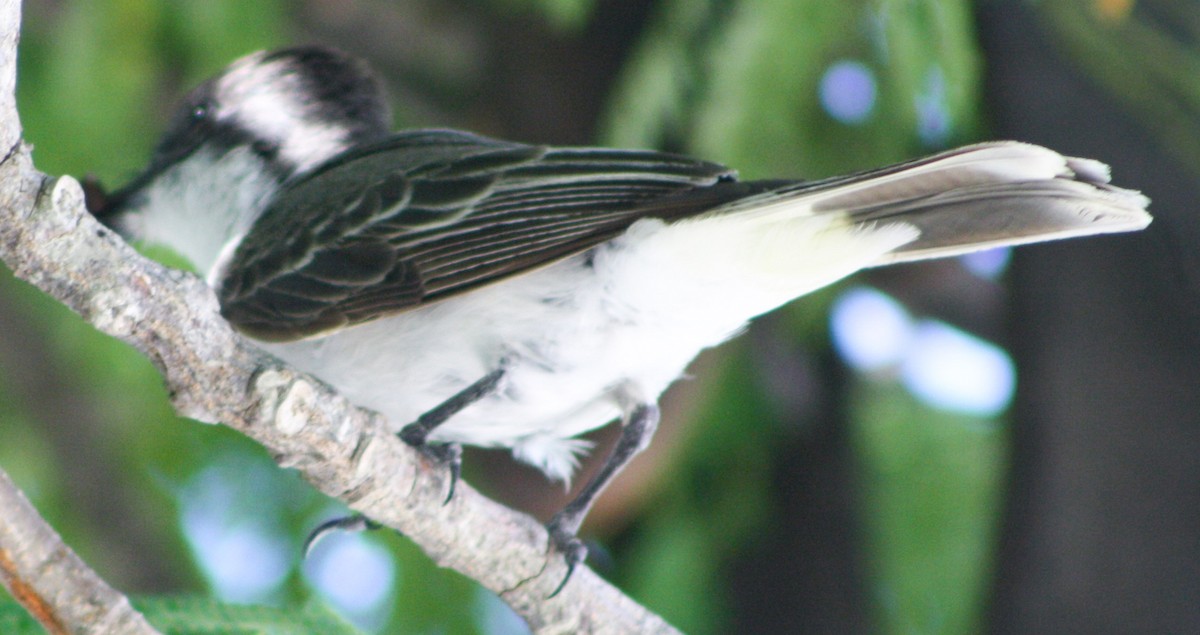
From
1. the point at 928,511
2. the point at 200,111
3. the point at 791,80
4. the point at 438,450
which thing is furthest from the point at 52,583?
the point at 928,511

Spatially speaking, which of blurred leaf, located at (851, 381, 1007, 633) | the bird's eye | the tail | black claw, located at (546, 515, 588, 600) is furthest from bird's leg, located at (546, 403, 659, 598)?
blurred leaf, located at (851, 381, 1007, 633)

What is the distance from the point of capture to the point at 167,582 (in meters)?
4.00

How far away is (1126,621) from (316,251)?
6.80ft

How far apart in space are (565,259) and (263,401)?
26.6 inches

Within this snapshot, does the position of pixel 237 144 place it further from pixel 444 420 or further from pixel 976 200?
pixel 976 200

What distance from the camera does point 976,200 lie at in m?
1.82

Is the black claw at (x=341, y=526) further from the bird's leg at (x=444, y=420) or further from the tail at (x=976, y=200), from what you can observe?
the tail at (x=976, y=200)

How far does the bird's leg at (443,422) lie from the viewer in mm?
1993

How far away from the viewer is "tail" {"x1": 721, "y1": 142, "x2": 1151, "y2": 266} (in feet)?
5.68

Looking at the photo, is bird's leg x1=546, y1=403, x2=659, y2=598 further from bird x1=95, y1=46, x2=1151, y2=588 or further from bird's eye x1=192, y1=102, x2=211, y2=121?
bird's eye x1=192, y1=102, x2=211, y2=121

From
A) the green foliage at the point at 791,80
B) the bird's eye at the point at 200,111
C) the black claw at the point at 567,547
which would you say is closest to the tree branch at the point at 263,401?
the black claw at the point at 567,547

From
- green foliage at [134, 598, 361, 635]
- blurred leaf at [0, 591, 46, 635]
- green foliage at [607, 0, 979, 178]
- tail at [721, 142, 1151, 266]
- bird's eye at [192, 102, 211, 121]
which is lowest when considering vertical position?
blurred leaf at [0, 591, 46, 635]

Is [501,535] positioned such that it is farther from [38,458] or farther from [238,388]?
[38,458]

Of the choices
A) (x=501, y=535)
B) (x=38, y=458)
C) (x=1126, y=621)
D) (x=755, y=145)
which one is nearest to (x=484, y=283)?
(x=501, y=535)
